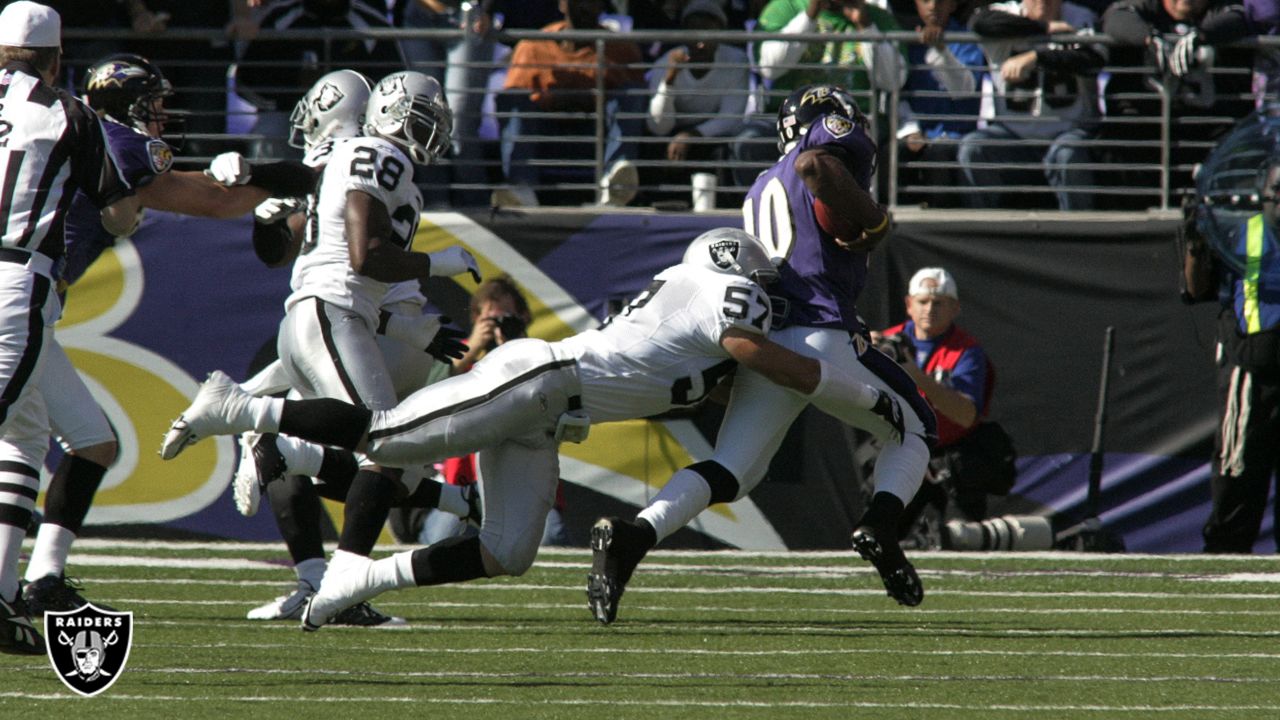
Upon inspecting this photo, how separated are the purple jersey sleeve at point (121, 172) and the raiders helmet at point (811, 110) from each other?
1.91 m

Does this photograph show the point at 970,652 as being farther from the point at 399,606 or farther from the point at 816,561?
the point at 816,561

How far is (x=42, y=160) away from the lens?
471 centimetres

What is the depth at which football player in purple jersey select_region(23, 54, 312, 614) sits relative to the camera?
514cm

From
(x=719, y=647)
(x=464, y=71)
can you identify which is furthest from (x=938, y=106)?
(x=719, y=647)

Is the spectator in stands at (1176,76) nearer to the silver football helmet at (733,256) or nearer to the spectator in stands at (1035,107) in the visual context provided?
the spectator in stands at (1035,107)

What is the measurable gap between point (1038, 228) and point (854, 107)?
134 inches

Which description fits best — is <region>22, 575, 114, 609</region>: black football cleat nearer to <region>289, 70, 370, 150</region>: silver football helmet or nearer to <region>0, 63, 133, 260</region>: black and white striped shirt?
<region>0, 63, 133, 260</region>: black and white striped shirt

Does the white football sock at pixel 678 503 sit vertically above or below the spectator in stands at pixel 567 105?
below

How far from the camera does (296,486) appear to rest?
5891 mm

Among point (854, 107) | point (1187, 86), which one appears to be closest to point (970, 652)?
point (854, 107)

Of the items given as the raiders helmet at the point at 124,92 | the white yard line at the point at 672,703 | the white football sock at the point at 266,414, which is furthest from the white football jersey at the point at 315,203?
the white yard line at the point at 672,703

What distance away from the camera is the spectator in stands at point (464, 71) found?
9.09 meters

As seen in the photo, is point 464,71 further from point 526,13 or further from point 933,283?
point 933,283

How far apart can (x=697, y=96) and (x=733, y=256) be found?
439cm
